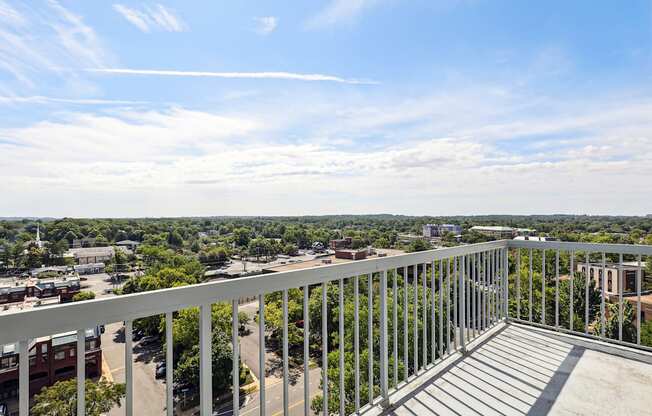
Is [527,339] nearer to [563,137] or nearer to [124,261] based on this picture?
[563,137]

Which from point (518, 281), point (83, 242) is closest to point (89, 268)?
point (83, 242)

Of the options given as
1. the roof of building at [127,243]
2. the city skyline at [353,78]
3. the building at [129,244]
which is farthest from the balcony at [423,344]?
the roof of building at [127,243]

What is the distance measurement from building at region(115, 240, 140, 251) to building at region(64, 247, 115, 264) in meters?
3.92

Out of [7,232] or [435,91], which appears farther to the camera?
[7,232]

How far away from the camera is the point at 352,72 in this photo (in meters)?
5.70

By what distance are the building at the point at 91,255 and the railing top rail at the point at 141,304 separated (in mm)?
39551

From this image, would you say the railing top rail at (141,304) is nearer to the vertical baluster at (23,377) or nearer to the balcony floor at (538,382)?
the vertical baluster at (23,377)

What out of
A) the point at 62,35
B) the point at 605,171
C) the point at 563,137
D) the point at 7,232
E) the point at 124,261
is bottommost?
the point at 124,261

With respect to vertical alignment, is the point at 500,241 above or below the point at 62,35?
below

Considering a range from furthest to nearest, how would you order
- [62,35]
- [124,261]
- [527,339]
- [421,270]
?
[124,261] → [62,35] → [527,339] → [421,270]

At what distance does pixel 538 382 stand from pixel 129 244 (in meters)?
48.7

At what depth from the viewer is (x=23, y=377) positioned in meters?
0.75

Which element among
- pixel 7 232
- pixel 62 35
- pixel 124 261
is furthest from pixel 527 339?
pixel 7 232

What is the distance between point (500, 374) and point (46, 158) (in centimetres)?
1404
